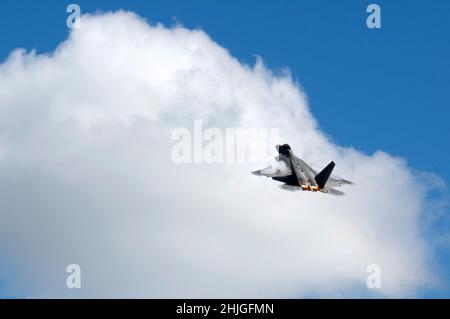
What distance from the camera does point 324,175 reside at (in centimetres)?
19338

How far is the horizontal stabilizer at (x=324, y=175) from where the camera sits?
630ft

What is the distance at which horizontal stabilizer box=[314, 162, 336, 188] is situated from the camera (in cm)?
19188

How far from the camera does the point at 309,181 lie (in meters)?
196
